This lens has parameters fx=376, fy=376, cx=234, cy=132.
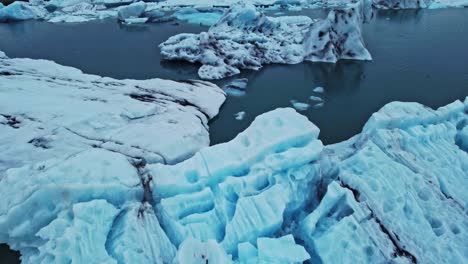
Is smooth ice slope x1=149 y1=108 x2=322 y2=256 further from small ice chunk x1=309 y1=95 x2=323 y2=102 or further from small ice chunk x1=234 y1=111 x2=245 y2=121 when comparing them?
small ice chunk x1=309 y1=95 x2=323 y2=102

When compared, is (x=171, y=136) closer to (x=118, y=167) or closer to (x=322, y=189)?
(x=118, y=167)

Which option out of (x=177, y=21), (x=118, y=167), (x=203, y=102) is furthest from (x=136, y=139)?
(x=177, y=21)

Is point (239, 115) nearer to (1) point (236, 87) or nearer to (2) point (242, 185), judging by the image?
(1) point (236, 87)

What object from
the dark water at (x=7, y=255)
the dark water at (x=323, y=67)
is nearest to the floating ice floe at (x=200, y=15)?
the dark water at (x=323, y=67)

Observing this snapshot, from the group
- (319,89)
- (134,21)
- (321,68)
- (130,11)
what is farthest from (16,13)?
(319,89)

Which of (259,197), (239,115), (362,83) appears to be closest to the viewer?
(259,197)

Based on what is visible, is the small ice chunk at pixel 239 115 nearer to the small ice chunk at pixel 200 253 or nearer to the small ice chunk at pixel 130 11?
the small ice chunk at pixel 200 253

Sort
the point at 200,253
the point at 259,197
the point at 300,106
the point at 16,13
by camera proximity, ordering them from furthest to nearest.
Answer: the point at 16,13
the point at 300,106
the point at 259,197
the point at 200,253
